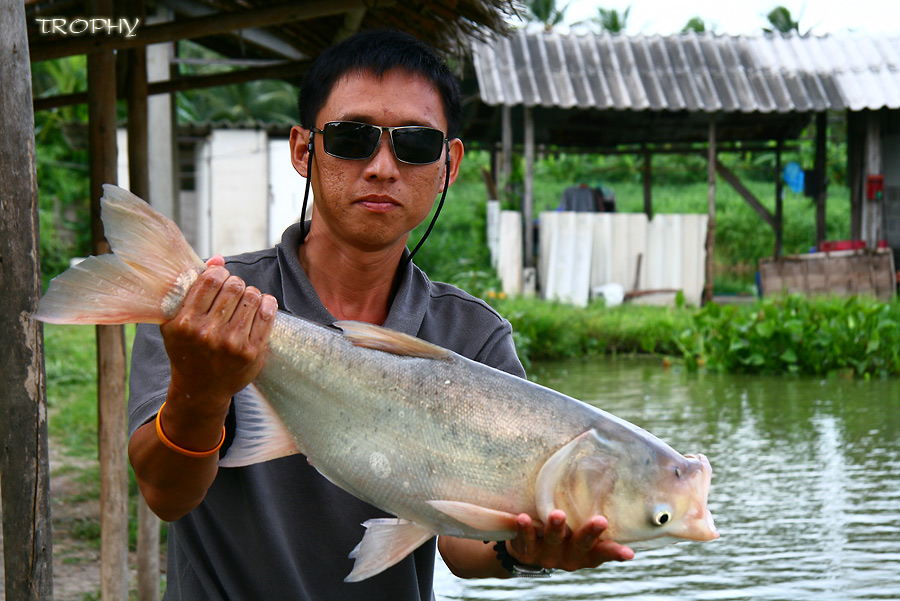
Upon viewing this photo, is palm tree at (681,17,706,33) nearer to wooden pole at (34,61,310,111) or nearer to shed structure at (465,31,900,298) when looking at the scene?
shed structure at (465,31,900,298)

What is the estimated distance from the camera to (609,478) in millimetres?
1653

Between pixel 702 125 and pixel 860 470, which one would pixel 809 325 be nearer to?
pixel 860 470

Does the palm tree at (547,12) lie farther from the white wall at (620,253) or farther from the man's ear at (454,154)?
the man's ear at (454,154)

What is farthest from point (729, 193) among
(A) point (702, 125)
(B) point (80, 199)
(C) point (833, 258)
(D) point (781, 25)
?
(B) point (80, 199)

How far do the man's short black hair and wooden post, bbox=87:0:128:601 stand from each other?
2.05 metres

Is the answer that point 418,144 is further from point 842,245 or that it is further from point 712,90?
point 842,245

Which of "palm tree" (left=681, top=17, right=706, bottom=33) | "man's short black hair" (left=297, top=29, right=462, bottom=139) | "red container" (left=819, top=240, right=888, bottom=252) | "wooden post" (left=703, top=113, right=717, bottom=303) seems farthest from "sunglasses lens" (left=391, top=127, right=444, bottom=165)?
"palm tree" (left=681, top=17, right=706, bottom=33)

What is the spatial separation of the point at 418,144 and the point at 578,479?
88cm

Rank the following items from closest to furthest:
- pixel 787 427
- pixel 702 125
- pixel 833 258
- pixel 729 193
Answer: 1. pixel 787 427
2. pixel 833 258
3. pixel 702 125
4. pixel 729 193

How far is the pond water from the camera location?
4.71 m

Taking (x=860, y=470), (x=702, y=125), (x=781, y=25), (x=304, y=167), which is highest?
(x=781, y=25)

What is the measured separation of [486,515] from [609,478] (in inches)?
9.0

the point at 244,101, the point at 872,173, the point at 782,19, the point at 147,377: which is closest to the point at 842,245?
the point at 872,173

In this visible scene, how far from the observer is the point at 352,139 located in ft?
6.96
